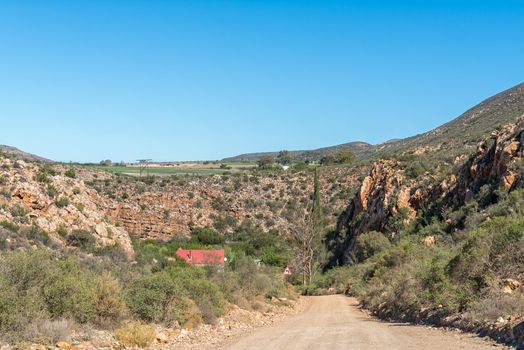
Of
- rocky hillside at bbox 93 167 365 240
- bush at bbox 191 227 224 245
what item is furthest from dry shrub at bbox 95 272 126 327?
rocky hillside at bbox 93 167 365 240

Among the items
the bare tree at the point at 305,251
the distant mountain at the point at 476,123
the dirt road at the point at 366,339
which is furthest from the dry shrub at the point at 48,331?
the distant mountain at the point at 476,123

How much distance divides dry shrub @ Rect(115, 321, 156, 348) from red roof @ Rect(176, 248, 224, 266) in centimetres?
2082

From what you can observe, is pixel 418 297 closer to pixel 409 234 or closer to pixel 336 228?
pixel 409 234

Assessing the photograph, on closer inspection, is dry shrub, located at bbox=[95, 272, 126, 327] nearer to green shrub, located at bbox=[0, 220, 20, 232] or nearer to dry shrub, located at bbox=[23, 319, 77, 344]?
dry shrub, located at bbox=[23, 319, 77, 344]

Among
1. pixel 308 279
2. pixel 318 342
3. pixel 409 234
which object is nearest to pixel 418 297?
pixel 318 342

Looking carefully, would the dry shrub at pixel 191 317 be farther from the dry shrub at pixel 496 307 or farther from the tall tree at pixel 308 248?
the tall tree at pixel 308 248

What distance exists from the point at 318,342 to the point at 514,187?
20.4 metres

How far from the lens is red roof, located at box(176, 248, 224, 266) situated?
37312 millimetres

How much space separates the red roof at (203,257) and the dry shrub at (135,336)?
68.3ft

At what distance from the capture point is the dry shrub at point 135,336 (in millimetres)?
13398

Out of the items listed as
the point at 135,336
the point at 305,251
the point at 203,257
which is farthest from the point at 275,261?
the point at 135,336

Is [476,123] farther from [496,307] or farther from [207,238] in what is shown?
[496,307]

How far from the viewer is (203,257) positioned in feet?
134

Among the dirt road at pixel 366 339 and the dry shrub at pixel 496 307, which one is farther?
the dry shrub at pixel 496 307
